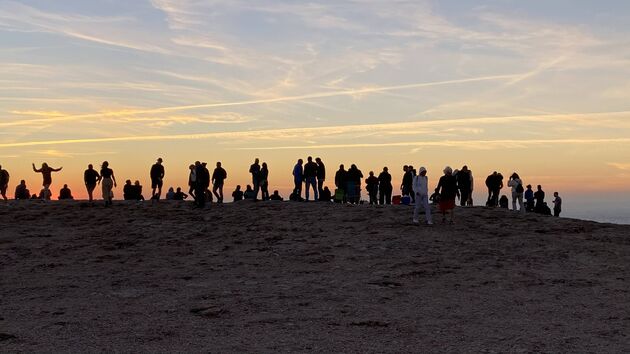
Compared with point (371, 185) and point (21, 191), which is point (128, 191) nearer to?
point (21, 191)

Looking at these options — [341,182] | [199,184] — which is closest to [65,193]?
[199,184]

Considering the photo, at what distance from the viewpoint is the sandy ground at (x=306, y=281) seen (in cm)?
1310

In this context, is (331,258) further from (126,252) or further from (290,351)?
(290,351)

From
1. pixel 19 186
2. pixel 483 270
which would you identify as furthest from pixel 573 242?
pixel 19 186

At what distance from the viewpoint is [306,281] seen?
18578 millimetres

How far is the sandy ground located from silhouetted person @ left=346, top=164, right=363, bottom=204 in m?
3.20

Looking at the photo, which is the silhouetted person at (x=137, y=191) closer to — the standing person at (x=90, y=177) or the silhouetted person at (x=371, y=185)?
the standing person at (x=90, y=177)

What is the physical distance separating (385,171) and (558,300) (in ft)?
59.9

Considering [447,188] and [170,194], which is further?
[170,194]

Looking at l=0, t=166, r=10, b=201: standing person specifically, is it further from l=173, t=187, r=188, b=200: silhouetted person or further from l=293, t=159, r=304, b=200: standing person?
l=293, t=159, r=304, b=200: standing person

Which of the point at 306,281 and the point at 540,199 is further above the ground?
the point at 540,199

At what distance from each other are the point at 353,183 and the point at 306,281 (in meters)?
16.2

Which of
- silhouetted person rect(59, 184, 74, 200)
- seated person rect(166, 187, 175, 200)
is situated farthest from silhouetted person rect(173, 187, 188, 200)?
silhouetted person rect(59, 184, 74, 200)

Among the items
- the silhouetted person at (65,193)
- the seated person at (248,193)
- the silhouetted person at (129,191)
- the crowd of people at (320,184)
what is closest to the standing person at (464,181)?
the crowd of people at (320,184)
